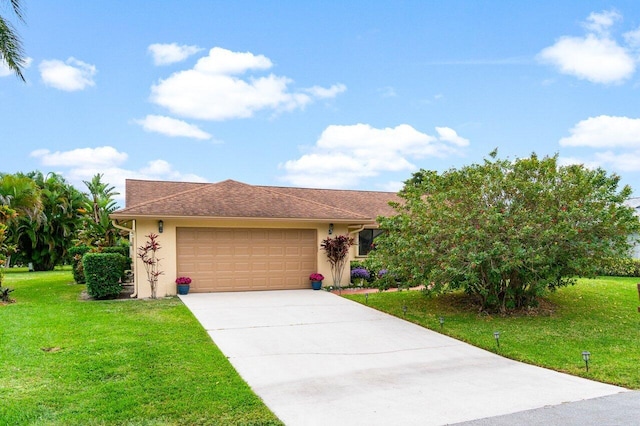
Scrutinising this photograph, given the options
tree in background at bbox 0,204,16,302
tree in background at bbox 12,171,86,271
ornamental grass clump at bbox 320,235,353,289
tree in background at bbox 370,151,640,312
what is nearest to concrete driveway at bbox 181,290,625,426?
A: tree in background at bbox 370,151,640,312

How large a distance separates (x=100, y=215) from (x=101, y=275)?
5810 millimetres

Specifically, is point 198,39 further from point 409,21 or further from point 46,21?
point 409,21

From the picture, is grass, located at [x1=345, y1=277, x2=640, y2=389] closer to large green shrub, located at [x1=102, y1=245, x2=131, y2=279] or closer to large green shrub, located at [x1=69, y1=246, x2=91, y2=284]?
large green shrub, located at [x1=102, y1=245, x2=131, y2=279]

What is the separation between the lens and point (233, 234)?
14953 mm

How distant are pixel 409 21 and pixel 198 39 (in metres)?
7.04

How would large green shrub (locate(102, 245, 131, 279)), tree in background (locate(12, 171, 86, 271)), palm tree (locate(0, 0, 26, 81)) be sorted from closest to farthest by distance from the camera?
palm tree (locate(0, 0, 26, 81)) → large green shrub (locate(102, 245, 131, 279)) → tree in background (locate(12, 171, 86, 271))

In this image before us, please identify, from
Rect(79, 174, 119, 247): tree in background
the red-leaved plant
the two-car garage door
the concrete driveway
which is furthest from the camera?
Rect(79, 174, 119, 247): tree in background

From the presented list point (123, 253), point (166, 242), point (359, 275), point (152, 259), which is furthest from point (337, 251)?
point (123, 253)

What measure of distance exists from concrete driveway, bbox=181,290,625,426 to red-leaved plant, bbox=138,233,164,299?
3999mm

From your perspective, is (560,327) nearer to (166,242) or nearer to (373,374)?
(373,374)

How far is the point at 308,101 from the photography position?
18719mm

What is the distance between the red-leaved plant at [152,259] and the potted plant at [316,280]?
4805mm

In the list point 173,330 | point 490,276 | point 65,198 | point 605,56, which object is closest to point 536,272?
point 490,276

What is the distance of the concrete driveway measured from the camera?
5.14 meters
